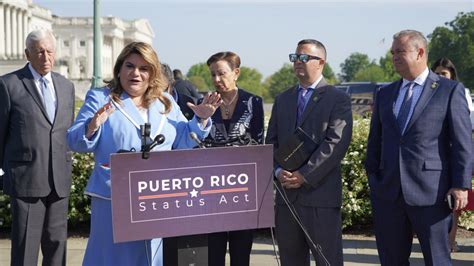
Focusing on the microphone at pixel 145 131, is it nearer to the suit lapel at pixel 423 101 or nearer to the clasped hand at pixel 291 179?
the clasped hand at pixel 291 179

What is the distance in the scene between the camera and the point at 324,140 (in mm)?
5551

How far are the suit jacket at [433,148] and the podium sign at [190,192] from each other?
4.74ft

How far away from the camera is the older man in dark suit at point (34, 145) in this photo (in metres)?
6.02

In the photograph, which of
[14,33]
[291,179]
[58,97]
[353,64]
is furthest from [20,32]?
[291,179]

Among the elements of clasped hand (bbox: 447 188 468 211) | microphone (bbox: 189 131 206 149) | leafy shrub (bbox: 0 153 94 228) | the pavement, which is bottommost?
the pavement

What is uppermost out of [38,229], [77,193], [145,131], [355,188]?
[145,131]

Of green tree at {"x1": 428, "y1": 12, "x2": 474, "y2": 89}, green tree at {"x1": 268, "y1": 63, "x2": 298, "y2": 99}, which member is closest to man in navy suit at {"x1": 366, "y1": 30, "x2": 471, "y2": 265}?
green tree at {"x1": 428, "y1": 12, "x2": 474, "y2": 89}

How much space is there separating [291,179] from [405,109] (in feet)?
3.20

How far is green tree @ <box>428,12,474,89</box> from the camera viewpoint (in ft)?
258

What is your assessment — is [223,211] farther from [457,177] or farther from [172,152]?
[457,177]

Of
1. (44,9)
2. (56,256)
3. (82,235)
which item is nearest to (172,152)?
(56,256)

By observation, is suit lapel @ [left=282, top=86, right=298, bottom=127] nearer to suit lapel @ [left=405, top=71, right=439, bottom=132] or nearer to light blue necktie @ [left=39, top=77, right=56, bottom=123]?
suit lapel @ [left=405, top=71, right=439, bottom=132]

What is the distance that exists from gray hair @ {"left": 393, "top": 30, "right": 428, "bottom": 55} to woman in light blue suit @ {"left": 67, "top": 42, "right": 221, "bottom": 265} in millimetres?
1612

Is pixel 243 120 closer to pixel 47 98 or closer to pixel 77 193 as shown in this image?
pixel 47 98
